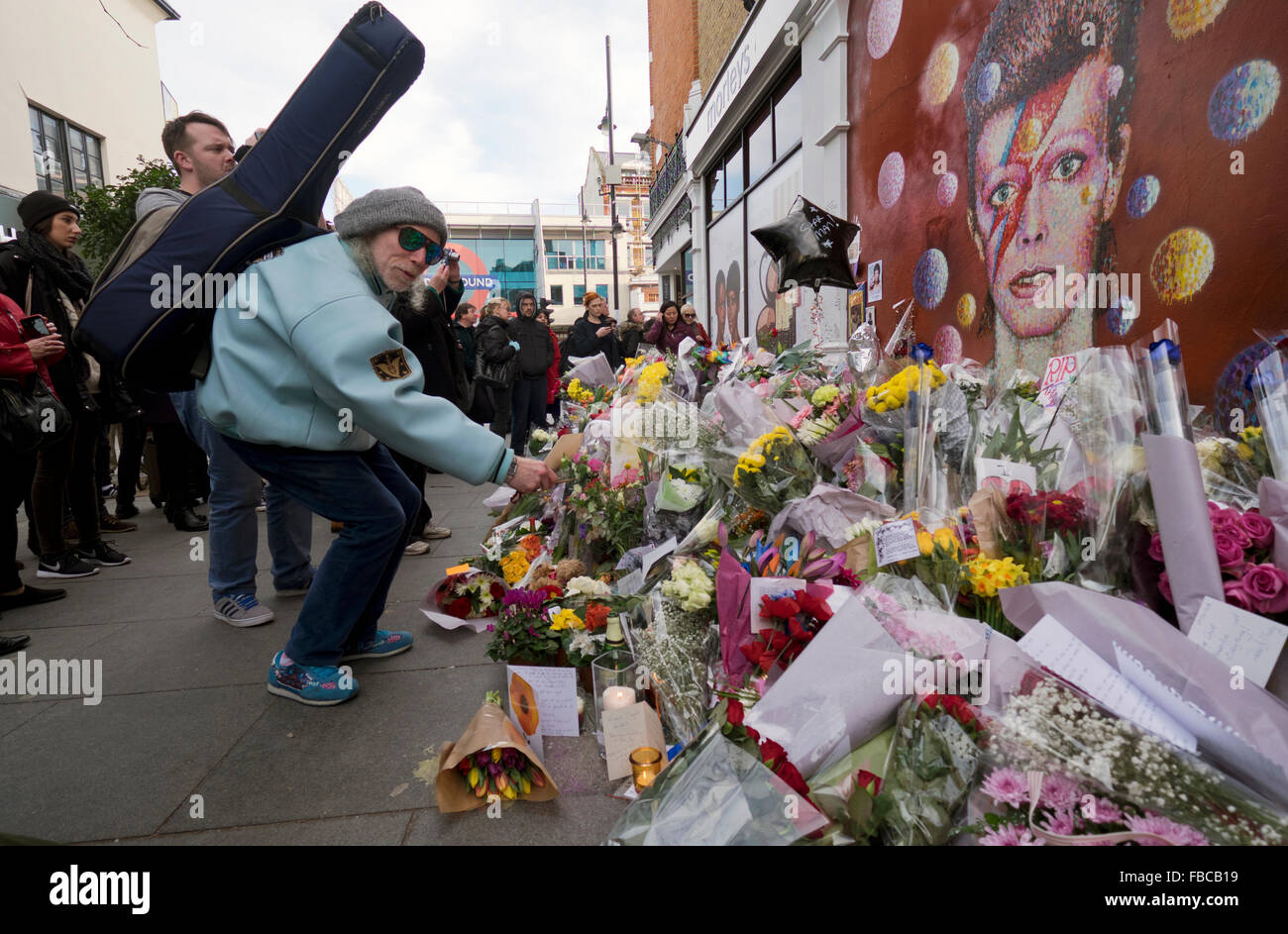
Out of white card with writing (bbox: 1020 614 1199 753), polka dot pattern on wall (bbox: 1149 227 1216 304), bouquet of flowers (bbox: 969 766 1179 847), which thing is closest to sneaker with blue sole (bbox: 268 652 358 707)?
bouquet of flowers (bbox: 969 766 1179 847)

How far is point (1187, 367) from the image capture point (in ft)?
10.4

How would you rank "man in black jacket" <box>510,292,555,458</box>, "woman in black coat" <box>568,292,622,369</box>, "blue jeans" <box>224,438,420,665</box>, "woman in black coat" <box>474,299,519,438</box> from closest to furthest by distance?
"blue jeans" <box>224,438,420,665</box>
"woman in black coat" <box>474,299,519,438</box>
"man in black jacket" <box>510,292,555,458</box>
"woman in black coat" <box>568,292,622,369</box>

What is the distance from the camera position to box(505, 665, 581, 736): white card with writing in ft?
7.04

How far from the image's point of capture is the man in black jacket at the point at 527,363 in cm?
796

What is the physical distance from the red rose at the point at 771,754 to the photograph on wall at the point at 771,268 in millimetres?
6594

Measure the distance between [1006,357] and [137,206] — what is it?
4763mm

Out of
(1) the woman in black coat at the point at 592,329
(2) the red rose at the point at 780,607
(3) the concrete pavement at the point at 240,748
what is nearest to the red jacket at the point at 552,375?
(1) the woman in black coat at the point at 592,329

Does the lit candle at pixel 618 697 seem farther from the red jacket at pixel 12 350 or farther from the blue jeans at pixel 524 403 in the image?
the blue jeans at pixel 524 403

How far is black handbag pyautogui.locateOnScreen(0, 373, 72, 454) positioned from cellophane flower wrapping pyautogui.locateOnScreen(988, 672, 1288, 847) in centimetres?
399

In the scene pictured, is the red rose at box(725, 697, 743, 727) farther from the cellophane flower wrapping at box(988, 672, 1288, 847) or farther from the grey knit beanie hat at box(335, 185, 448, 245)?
the grey knit beanie hat at box(335, 185, 448, 245)

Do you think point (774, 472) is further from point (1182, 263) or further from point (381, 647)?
point (1182, 263)
